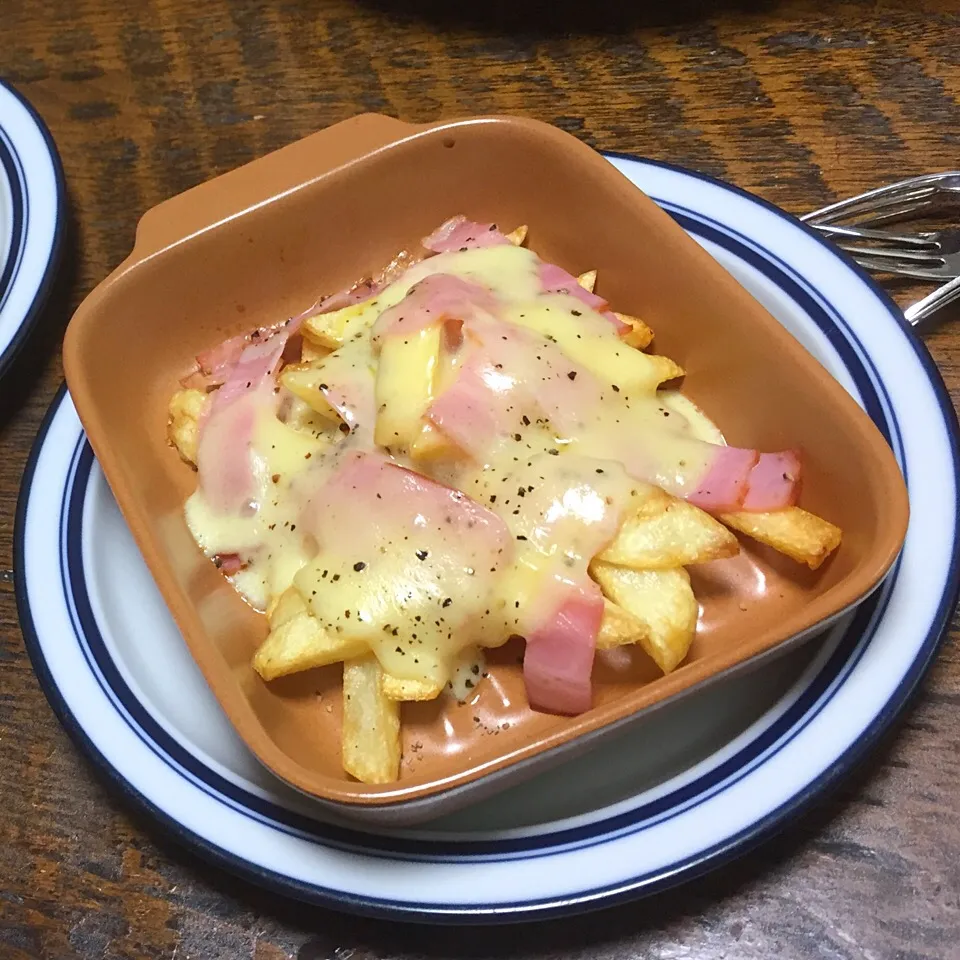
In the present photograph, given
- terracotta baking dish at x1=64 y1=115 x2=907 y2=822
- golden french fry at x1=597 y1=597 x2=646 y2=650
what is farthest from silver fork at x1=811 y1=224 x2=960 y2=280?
golden french fry at x1=597 y1=597 x2=646 y2=650

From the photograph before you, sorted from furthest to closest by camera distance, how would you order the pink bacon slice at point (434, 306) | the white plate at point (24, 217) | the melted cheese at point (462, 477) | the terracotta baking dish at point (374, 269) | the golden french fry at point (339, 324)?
the white plate at point (24, 217) < the golden french fry at point (339, 324) < the pink bacon slice at point (434, 306) < the melted cheese at point (462, 477) < the terracotta baking dish at point (374, 269)

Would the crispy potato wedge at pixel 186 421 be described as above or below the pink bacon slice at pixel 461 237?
below

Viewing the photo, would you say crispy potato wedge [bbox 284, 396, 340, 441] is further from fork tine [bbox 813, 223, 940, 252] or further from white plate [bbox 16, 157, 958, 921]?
fork tine [bbox 813, 223, 940, 252]

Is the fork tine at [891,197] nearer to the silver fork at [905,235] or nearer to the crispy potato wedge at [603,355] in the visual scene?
the silver fork at [905,235]

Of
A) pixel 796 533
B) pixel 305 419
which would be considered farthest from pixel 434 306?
pixel 796 533

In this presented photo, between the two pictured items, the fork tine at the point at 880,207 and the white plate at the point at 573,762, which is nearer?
the white plate at the point at 573,762

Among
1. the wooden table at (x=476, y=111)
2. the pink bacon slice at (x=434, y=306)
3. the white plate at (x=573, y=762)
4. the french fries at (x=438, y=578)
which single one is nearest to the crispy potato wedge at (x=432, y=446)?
the french fries at (x=438, y=578)
